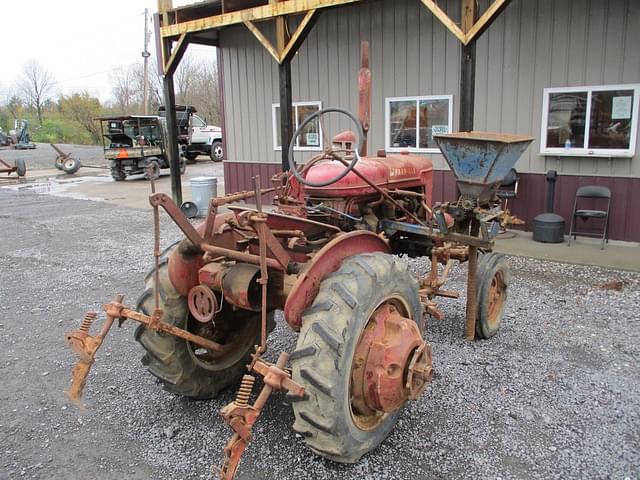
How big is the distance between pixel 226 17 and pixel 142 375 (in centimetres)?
641

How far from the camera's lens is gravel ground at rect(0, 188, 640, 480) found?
251 cm

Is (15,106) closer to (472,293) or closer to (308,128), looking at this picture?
(308,128)

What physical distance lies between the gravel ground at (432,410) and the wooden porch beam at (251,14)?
455cm

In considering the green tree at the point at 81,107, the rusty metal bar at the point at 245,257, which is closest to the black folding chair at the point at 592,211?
the rusty metal bar at the point at 245,257

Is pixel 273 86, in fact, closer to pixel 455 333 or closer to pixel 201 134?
pixel 455 333

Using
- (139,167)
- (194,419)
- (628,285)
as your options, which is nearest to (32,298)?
(194,419)

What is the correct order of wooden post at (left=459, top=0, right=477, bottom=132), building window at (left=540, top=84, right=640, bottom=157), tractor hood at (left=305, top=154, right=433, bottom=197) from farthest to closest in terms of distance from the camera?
building window at (left=540, top=84, right=640, bottom=157)
wooden post at (left=459, top=0, right=477, bottom=132)
tractor hood at (left=305, top=154, right=433, bottom=197)

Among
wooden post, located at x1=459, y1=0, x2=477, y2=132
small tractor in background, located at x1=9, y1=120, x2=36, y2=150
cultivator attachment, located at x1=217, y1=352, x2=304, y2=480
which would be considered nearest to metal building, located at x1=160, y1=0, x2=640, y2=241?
wooden post, located at x1=459, y1=0, x2=477, y2=132

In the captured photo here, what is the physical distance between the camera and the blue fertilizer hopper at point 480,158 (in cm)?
334

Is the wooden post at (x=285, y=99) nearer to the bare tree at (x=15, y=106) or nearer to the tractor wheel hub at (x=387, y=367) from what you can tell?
the tractor wheel hub at (x=387, y=367)

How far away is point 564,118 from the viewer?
6984mm

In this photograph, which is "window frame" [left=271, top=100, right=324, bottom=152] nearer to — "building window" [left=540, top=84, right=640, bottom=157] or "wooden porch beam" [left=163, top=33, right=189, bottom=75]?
"wooden porch beam" [left=163, top=33, right=189, bottom=75]

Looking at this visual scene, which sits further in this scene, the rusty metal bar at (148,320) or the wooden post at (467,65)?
the wooden post at (467,65)

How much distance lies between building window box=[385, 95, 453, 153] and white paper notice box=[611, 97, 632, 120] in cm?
215
